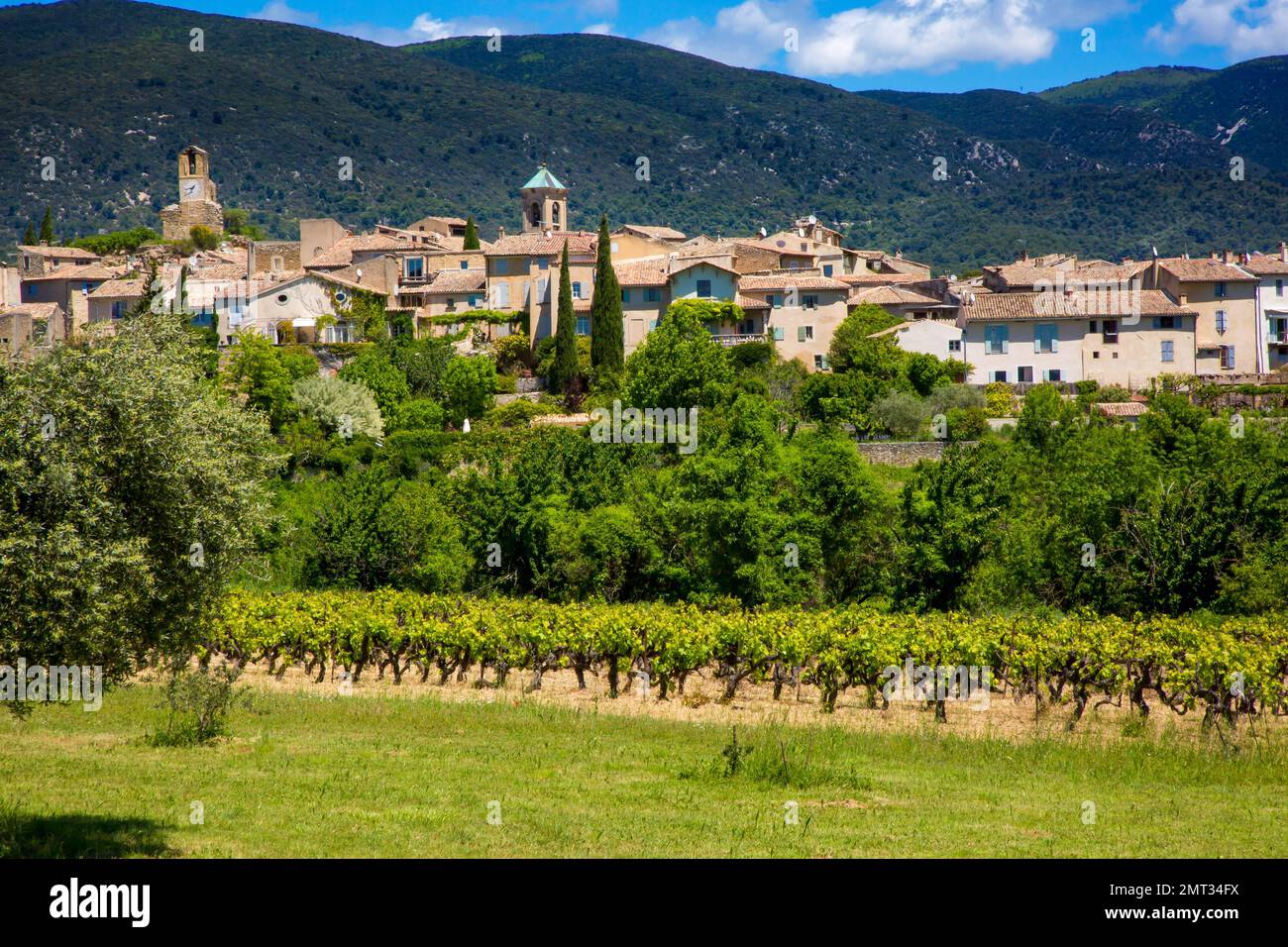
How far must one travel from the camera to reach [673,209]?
192875 millimetres

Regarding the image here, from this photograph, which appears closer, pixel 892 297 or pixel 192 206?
pixel 892 297

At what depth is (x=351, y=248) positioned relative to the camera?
9188 cm

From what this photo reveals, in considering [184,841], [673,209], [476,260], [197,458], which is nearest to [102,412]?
[197,458]

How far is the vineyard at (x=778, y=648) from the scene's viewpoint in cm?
2830

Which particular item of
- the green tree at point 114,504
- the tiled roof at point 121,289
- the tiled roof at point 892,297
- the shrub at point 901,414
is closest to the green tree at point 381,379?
the shrub at point 901,414

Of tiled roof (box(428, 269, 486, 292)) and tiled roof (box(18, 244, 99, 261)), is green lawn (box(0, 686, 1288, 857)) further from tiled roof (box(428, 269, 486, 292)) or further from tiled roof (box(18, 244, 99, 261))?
tiled roof (box(18, 244, 99, 261))

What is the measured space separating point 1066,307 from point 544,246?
2730 centimetres

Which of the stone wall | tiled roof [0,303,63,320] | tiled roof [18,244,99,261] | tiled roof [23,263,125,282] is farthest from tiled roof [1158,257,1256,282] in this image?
tiled roof [18,244,99,261]

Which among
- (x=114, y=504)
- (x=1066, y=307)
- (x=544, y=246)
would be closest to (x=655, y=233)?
(x=544, y=246)

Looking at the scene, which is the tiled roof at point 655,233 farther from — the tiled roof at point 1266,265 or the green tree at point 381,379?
the tiled roof at point 1266,265

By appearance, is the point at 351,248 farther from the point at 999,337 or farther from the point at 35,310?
the point at 999,337

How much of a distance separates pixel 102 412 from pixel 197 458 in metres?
1.04

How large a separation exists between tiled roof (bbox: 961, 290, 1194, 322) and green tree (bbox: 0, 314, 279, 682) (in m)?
59.1
